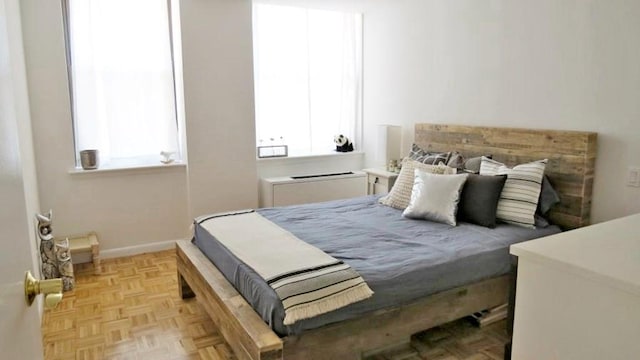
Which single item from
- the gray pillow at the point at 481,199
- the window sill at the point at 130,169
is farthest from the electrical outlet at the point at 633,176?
the window sill at the point at 130,169

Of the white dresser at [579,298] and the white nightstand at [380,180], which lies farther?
the white nightstand at [380,180]

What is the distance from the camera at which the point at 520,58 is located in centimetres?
353

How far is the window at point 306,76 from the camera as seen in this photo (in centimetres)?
491

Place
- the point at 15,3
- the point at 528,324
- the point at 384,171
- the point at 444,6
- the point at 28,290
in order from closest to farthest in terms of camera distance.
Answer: the point at 28,290 → the point at 528,324 → the point at 15,3 → the point at 444,6 → the point at 384,171

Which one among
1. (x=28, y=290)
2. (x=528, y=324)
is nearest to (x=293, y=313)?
(x=528, y=324)

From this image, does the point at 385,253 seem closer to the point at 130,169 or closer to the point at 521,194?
the point at 521,194

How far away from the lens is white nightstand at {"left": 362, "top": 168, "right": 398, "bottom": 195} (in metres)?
4.46

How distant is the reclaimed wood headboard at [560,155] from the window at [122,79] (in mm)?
2890

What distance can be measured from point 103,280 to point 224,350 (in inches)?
63.5

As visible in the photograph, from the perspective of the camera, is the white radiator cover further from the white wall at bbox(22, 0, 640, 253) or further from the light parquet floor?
the light parquet floor

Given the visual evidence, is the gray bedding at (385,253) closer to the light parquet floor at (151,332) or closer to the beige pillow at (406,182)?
the beige pillow at (406,182)

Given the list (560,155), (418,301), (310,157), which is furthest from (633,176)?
(310,157)

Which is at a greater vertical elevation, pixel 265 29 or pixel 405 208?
pixel 265 29

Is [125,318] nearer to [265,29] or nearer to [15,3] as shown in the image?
[15,3]
